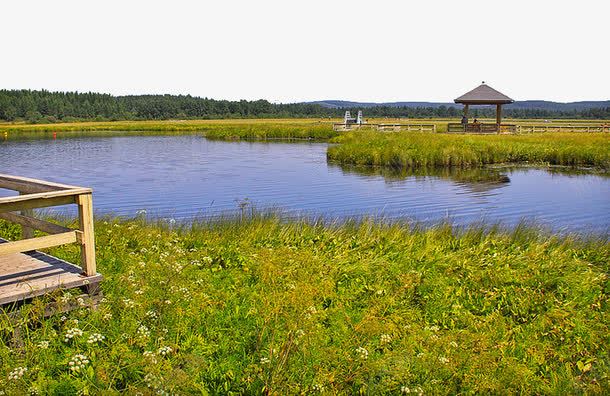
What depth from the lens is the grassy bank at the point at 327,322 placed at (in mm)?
5219

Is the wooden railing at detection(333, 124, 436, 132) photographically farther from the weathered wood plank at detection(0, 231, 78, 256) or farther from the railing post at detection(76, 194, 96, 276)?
the weathered wood plank at detection(0, 231, 78, 256)

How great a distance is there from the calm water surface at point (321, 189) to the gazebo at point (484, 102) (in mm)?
13769

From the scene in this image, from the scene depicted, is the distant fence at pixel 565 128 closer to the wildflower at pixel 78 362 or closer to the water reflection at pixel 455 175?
the water reflection at pixel 455 175

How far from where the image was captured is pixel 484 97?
145 ft

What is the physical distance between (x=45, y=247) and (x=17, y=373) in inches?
71.3

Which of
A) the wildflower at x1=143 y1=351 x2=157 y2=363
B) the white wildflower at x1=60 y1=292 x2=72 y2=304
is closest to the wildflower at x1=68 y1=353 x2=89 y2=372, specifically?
the wildflower at x1=143 y1=351 x2=157 y2=363

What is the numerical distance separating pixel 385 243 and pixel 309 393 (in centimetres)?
584

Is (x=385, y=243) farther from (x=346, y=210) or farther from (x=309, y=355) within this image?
(x=346, y=210)

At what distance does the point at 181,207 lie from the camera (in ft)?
62.6

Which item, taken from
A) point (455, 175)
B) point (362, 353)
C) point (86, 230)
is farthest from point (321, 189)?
point (362, 353)

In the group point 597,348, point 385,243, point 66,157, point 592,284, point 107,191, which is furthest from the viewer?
point 66,157

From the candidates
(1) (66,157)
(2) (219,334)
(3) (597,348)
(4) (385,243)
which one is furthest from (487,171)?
(1) (66,157)

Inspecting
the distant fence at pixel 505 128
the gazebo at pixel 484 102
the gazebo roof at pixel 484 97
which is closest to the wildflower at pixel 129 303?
the gazebo at pixel 484 102

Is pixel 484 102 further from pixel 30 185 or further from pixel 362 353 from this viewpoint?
pixel 362 353
